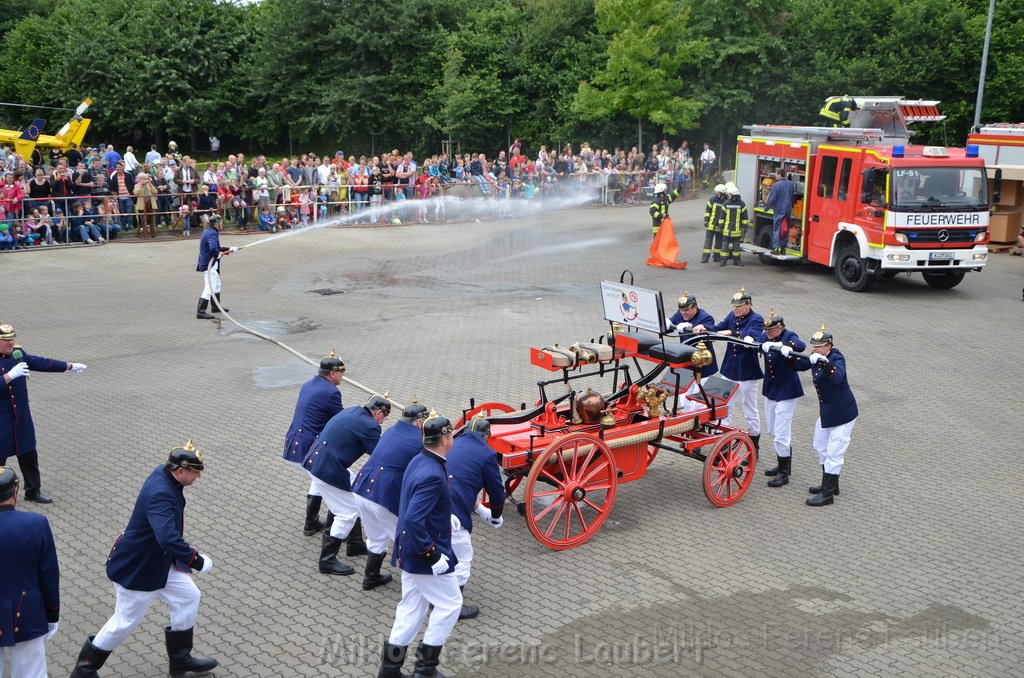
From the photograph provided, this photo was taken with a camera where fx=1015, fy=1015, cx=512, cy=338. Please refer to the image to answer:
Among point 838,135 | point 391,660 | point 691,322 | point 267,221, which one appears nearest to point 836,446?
point 691,322

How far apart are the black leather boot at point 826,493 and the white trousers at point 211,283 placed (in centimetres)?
1071

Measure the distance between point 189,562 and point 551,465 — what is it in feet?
10.9

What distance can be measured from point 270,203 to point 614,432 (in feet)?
61.8

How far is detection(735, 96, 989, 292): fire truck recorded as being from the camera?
1839cm

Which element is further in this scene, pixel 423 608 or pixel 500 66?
pixel 500 66

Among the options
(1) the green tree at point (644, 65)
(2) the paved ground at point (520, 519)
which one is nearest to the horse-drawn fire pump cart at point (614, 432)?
(2) the paved ground at point (520, 519)

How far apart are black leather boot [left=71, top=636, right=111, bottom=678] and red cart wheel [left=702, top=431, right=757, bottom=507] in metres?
5.36

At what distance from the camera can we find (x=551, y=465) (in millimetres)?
8727

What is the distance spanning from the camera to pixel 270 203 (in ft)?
85.1

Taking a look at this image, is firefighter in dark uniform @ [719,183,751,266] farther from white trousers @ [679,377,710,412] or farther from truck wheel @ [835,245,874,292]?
white trousers @ [679,377,710,412]

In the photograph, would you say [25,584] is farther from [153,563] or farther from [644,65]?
[644,65]

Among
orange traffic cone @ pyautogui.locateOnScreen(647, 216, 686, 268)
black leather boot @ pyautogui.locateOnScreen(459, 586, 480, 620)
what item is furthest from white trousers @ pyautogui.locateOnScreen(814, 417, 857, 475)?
orange traffic cone @ pyautogui.locateOnScreen(647, 216, 686, 268)

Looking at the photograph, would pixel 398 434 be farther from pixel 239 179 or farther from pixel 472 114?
pixel 472 114

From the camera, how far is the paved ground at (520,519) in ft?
23.7
